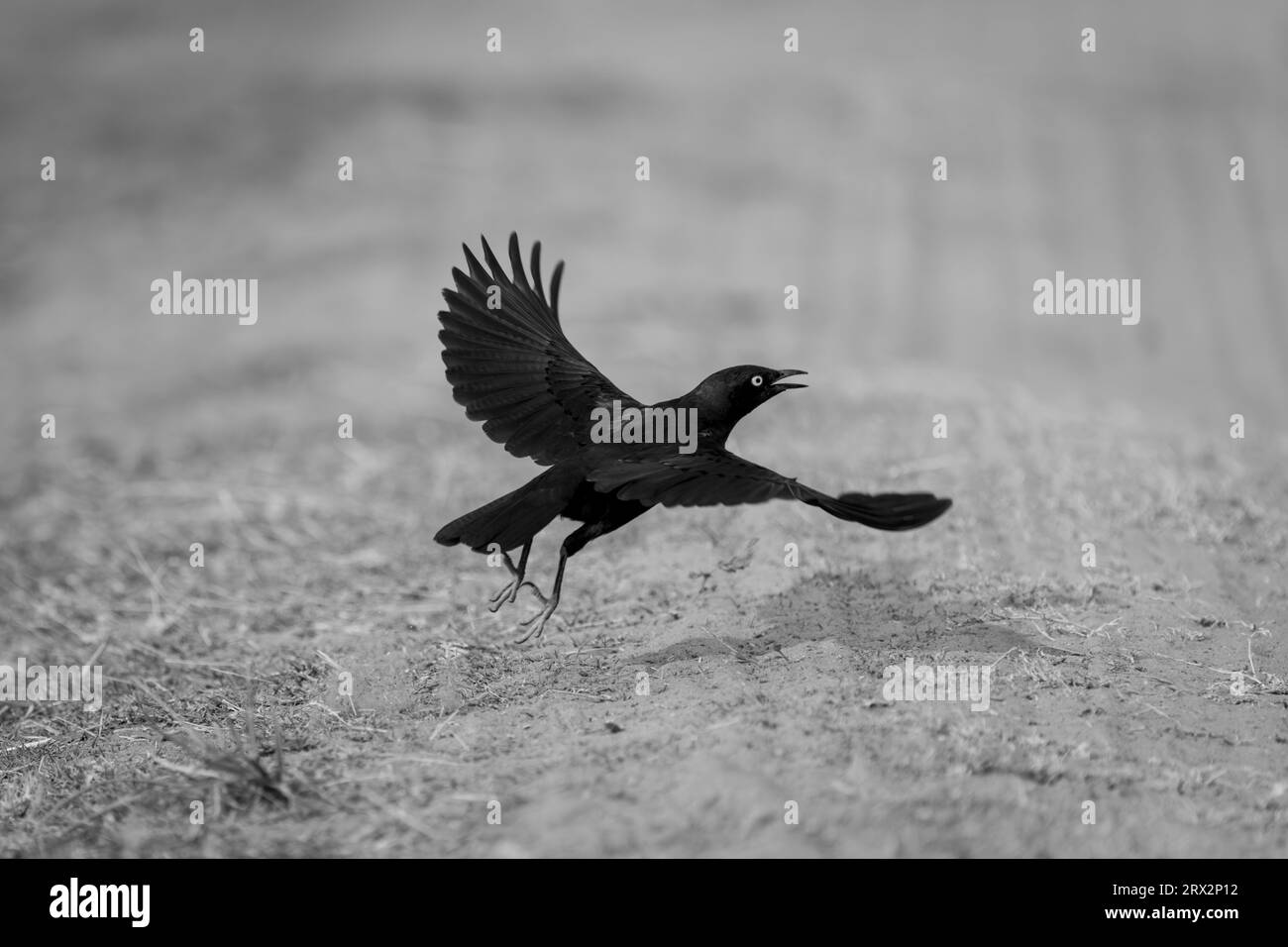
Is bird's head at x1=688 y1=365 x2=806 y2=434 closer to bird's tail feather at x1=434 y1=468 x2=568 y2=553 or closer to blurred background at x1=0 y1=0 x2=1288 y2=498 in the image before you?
bird's tail feather at x1=434 y1=468 x2=568 y2=553

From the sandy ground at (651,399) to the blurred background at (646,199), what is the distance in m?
0.08

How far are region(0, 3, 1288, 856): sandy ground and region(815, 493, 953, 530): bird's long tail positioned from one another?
2.16 ft

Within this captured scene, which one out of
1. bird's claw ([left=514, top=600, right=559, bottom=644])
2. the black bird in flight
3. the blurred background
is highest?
the blurred background

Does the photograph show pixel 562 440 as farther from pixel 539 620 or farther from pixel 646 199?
pixel 646 199

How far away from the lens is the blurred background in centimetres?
1254

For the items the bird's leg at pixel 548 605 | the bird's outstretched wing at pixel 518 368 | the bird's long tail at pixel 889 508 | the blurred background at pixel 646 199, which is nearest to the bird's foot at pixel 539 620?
the bird's leg at pixel 548 605

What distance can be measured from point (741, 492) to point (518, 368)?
170 cm

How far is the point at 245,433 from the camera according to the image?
10.9 meters

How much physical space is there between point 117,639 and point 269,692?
5.29ft

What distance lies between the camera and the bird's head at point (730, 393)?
5461 mm

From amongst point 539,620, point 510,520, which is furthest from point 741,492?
point 539,620

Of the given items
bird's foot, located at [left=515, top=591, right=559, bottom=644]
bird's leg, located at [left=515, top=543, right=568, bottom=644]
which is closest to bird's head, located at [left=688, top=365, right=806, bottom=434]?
bird's leg, located at [left=515, top=543, right=568, bottom=644]

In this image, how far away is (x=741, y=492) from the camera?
4395 millimetres

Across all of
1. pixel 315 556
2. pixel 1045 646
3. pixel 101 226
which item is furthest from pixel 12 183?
pixel 1045 646
